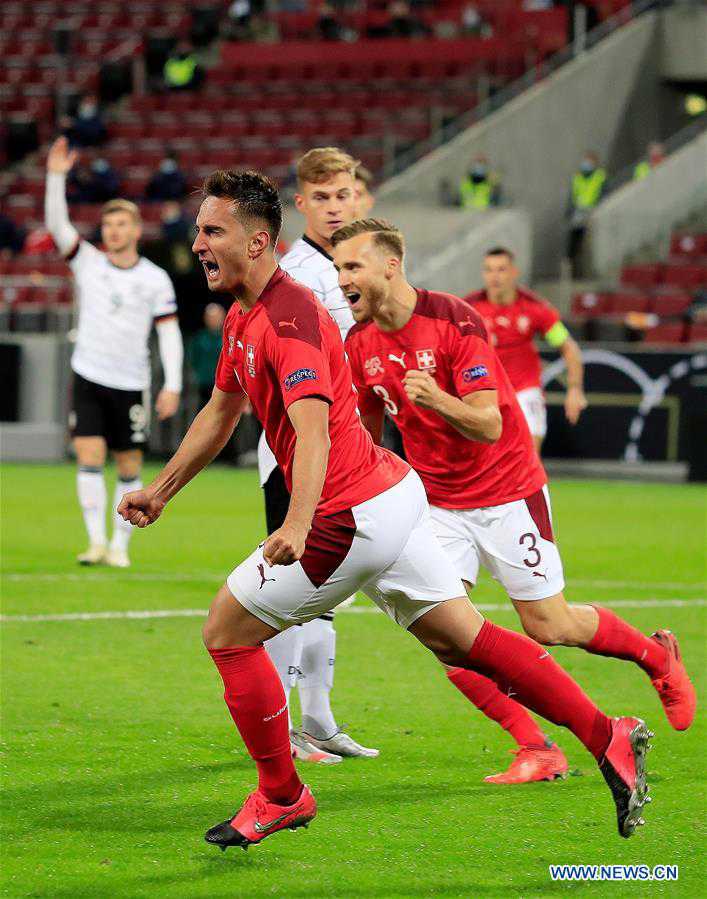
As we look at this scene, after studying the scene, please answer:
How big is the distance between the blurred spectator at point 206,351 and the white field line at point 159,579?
9481 millimetres

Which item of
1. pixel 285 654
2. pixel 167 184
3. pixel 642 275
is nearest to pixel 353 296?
pixel 285 654

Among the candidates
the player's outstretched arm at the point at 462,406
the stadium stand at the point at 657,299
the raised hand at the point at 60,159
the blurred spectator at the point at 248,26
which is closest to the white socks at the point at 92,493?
the raised hand at the point at 60,159

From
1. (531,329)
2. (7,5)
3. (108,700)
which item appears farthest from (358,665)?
(7,5)

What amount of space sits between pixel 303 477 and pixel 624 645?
194cm

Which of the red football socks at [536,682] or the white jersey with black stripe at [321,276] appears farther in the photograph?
the white jersey with black stripe at [321,276]

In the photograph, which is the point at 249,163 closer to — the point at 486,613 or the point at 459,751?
the point at 486,613

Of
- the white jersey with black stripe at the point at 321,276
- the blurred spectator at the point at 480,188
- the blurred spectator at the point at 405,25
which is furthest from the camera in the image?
the blurred spectator at the point at 405,25

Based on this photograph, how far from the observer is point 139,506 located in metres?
4.94

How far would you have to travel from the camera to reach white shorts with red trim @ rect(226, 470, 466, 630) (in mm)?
4641

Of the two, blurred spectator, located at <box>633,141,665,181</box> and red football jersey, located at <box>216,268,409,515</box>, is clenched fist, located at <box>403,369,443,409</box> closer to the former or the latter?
red football jersey, located at <box>216,268,409,515</box>

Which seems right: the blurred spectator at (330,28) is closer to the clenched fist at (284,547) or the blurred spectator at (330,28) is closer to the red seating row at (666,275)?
the red seating row at (666,275)

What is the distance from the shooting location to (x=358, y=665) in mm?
7793

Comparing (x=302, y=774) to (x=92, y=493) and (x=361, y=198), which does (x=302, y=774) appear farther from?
(x=92, y=493)

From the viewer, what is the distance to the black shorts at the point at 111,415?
10703 mm
